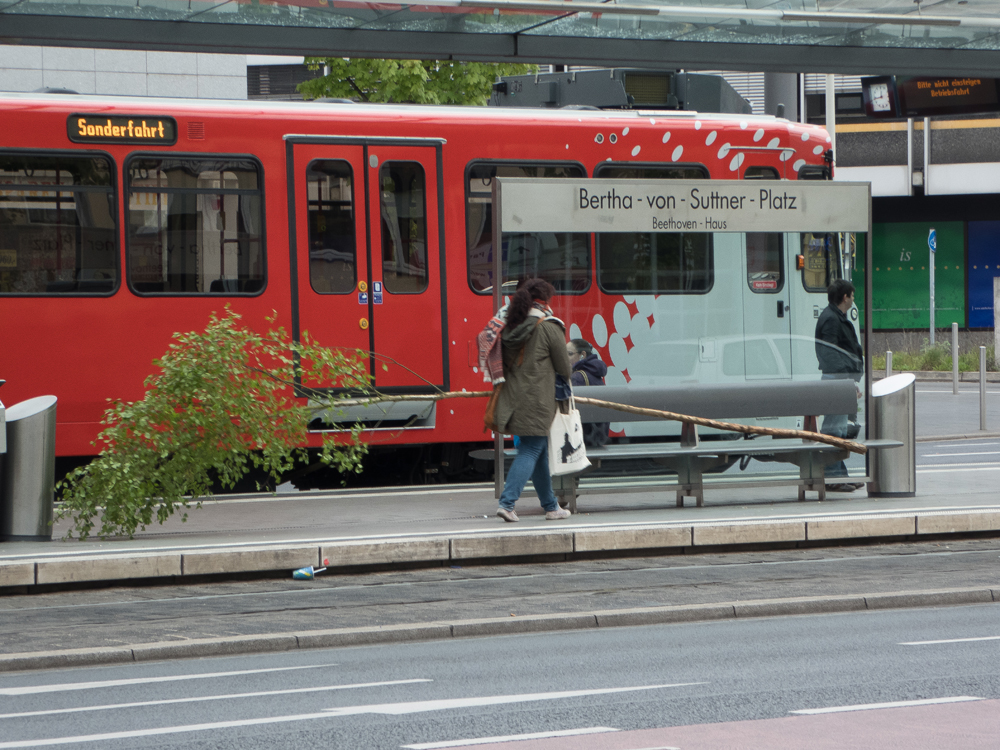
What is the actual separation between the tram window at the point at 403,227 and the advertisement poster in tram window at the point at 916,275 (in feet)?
85.4

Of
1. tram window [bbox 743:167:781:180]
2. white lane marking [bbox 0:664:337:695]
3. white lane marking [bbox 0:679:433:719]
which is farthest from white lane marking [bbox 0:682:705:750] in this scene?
tram window [bbox 743:167:781:180]

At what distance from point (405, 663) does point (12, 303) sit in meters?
6.42

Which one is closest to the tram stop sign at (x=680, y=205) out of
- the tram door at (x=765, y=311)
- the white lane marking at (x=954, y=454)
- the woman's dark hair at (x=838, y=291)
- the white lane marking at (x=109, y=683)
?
the tram door at (x=765, y=311)

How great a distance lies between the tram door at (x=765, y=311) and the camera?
11.8m

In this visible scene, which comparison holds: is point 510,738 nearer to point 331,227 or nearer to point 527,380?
point 527,380

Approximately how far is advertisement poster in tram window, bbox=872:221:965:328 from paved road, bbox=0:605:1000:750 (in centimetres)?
3081

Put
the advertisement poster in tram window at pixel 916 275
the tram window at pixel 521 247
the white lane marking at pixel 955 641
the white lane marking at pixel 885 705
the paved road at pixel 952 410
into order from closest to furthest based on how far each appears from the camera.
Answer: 1. the white lane marking at pixel 885 705
2. the white lane marking at pixel 955 641
3. the tram window at pixel 521 247
4. the paved road at pixel 952 410
5. the advertisement poster in tram window at pixel 916 275

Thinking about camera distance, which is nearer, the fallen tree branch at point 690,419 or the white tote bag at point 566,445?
the white tote bag at point 566,445

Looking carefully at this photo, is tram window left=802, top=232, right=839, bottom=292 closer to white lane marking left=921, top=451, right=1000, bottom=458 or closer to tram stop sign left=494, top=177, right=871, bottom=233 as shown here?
tram stop sign left=494, top=177, right=871, bottom=233

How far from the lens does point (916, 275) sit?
37250mm

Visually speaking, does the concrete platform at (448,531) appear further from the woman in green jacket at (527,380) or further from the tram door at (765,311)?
the tram door at (765,311)

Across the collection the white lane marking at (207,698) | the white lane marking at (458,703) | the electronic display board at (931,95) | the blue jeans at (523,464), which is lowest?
the white lane marking at (207,698)

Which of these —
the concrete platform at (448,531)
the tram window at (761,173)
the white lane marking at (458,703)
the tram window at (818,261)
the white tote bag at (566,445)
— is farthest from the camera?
the tram window at (761,173)

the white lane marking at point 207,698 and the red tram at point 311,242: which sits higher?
the red tram at point 311,242
